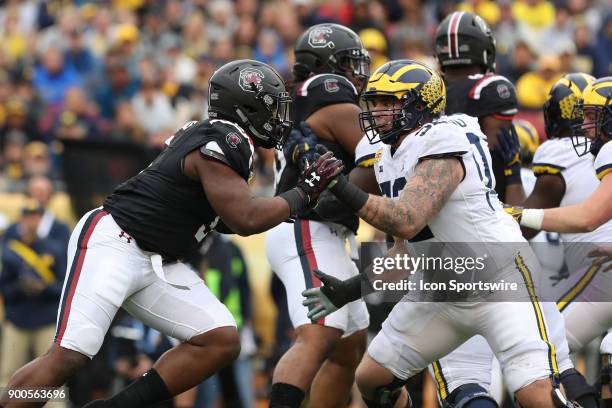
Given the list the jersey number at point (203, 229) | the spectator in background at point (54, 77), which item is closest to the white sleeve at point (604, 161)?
the jersey number at point (203, 229)

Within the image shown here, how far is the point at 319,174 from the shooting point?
5.58 m

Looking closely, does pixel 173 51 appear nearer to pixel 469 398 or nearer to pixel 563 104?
pixel 563 104

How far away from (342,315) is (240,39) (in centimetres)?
776

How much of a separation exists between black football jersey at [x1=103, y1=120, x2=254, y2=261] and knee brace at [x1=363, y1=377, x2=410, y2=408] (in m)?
1.22

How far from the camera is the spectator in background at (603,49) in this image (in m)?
12.3

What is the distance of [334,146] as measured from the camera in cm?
664

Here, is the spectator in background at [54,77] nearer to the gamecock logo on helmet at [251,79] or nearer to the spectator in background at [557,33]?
the spectator in background at [557,33]

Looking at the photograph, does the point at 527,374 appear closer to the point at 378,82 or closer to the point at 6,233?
the point at 378,82

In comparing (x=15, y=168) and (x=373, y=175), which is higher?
(x=373, y=175)

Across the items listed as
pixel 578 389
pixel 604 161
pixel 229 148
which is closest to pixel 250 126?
pixel 229 148

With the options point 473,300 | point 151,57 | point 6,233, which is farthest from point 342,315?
point 151,57

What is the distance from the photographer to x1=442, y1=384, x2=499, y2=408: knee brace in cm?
586

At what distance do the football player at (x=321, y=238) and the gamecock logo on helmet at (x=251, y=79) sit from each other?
1.39ft

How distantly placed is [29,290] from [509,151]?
15.9ft
